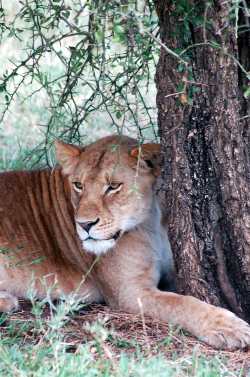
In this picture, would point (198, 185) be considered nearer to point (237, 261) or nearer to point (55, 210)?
point (237, 261)

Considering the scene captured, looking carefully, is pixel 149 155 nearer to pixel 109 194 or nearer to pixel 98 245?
pixel 109 194

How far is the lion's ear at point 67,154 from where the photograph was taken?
4.20 m

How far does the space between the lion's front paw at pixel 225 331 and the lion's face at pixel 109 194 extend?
58 cm

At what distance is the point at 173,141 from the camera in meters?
3.73

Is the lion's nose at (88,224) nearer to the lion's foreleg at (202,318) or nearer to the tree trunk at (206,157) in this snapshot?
the tree trunk at (206,157)

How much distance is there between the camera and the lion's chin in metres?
3.92

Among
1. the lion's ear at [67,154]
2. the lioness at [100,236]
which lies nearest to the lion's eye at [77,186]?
the lioness at [100,236]

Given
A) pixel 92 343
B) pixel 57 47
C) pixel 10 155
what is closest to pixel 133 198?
pixel 92 343

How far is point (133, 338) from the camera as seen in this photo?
364cm

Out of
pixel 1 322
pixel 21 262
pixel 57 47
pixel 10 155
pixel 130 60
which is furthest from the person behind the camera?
pixel 57 47

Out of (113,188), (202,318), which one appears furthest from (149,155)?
(202,318)

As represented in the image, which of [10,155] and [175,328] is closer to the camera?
[175,328]

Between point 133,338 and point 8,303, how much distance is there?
2.47 feet

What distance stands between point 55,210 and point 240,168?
46.2 inches
